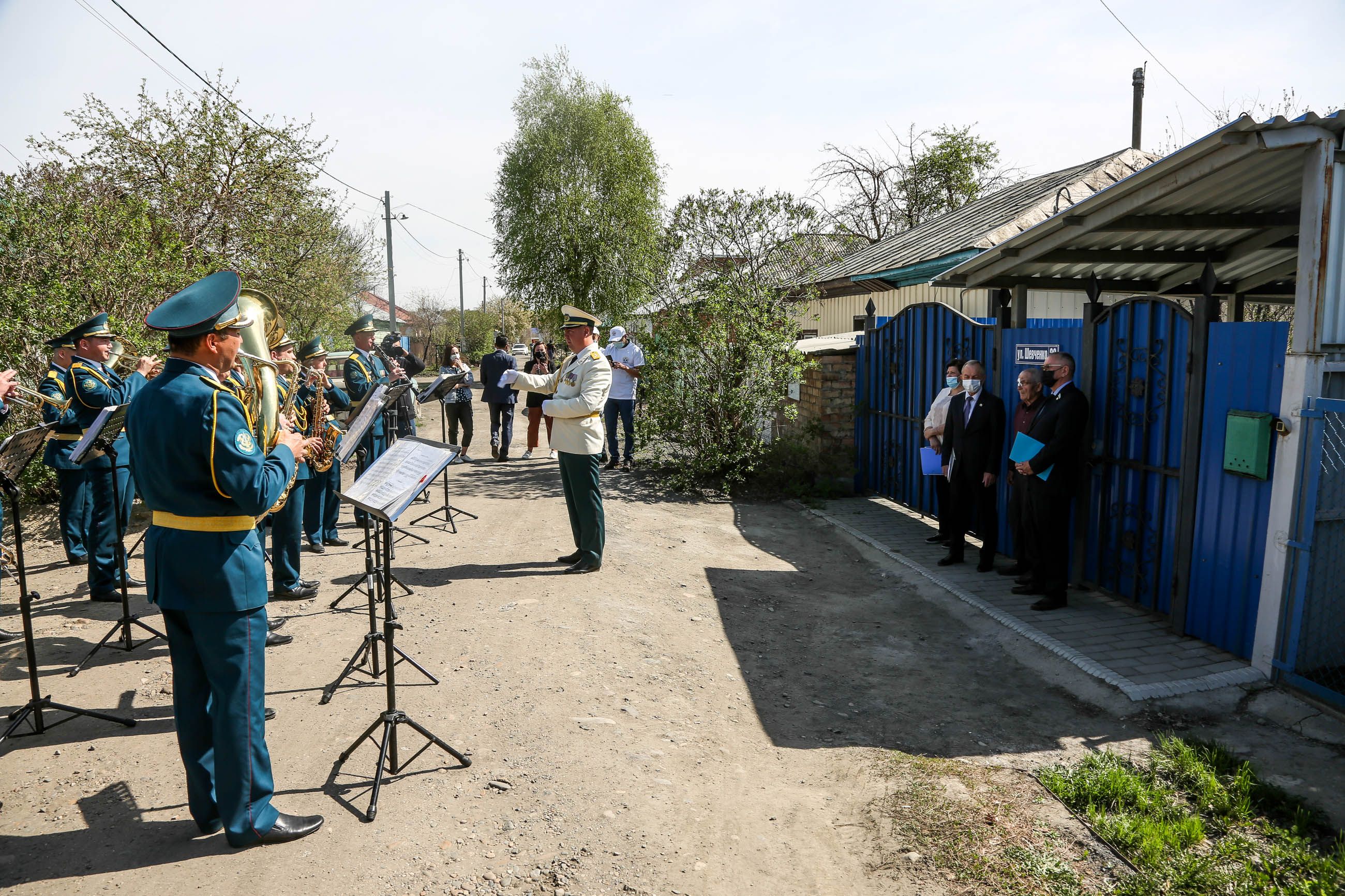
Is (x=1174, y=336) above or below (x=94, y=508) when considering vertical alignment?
above

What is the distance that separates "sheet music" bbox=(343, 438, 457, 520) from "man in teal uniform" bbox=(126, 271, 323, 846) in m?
0.60

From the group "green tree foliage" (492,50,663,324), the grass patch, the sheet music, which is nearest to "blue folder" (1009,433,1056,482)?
the grass patch

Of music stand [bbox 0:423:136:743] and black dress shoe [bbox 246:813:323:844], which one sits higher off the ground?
music stand [bbox 0:423:136:743]

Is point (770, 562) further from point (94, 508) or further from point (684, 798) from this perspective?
point (94, 508)

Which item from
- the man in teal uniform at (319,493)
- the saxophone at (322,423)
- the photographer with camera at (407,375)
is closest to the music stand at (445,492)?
the photographer with camera at (407,375)

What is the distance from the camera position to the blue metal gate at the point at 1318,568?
485 cm

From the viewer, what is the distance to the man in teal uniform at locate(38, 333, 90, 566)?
7.17 m

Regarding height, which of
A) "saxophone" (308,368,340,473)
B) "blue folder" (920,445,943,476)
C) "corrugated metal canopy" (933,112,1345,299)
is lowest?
"blue folder" (920,445,943,476)

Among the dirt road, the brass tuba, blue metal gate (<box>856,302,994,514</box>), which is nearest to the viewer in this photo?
the dirt road

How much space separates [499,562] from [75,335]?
157 inches

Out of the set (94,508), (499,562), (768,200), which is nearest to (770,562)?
(499,562)

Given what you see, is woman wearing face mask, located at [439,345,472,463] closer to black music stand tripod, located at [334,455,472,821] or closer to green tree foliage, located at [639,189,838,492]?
green tree foliage, located at [639,189,838,492]

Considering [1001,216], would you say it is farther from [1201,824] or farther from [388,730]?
[388,730]

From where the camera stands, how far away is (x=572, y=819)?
12.4 ft
